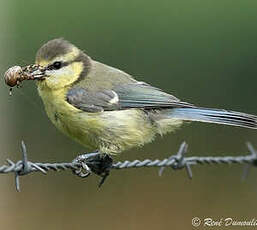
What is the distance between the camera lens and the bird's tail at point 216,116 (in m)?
4.45

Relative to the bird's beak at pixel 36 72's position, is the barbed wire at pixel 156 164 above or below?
below

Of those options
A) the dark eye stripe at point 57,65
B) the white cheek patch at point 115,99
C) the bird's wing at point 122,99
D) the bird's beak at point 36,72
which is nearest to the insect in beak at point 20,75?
the bird's beak at point 36,72

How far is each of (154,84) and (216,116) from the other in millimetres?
4189

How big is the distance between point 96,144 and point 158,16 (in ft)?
16.9

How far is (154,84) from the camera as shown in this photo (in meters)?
8.81

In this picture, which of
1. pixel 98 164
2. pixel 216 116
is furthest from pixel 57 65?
pixel 216 116

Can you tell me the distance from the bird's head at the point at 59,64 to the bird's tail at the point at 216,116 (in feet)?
2.28

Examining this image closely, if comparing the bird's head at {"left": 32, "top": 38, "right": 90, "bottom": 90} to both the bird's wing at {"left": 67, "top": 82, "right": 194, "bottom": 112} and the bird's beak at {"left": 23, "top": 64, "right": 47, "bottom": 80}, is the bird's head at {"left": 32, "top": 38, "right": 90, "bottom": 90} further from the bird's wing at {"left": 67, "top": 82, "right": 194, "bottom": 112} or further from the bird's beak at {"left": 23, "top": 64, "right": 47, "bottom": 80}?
the bird's wing at {"left": 67, "top": 82, "right": 194, "bottom": 112}

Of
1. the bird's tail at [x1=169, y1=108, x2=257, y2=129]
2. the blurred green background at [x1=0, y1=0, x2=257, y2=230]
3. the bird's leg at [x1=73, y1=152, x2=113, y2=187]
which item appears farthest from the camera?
the blurred green background at [x1=0, y1=0, x2=257, y2=230]

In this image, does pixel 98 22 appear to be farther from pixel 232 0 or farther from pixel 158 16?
pixel 232 0

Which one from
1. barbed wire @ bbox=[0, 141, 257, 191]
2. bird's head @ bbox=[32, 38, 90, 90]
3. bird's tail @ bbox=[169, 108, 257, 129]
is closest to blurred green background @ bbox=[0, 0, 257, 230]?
bird's head @ bbox=[32, 38, 90, 90]

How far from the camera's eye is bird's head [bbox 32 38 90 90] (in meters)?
4.93

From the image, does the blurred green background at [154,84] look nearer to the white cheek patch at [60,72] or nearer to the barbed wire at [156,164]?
the white cheek patch at [60,72]

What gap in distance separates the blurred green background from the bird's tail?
8.11 ft
